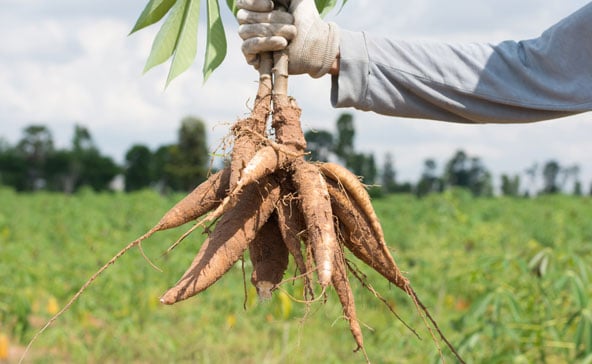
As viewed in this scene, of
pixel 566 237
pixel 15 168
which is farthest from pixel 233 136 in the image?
pixel 15 168

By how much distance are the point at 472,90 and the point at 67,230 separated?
964 cm

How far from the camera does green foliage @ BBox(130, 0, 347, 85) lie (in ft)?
5.82

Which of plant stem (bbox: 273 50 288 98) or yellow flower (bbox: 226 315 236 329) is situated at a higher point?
plant stem (bbox: 273 50 288 98)

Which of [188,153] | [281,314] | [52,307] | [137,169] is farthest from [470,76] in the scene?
[137,169]

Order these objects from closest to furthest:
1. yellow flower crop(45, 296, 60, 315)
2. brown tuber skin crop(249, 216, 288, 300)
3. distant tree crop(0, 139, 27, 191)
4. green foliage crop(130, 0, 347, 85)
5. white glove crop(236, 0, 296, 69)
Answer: white glove crop(236, 0, 296, 69) < brown tuber skin crop(249, 216, 288, 300) < green foliage crop(130, 0, 347, 85) < yellow flower crop(45, 296, 60, 315) < distant tree crop(0, 139, 27, 191)

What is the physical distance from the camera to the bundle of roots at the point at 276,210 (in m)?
1.57

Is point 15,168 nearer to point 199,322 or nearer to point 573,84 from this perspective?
point 199,322

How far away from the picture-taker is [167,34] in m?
1.84

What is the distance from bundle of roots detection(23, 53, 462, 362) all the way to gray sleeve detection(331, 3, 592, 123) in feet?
0.60

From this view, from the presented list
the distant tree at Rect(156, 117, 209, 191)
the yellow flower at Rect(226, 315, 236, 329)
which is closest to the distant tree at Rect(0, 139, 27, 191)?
the distant tree at Rect(156, 117, 209, 191)

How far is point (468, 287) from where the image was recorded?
6578mm

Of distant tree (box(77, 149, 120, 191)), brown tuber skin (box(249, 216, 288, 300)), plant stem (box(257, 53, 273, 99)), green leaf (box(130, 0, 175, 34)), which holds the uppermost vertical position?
green leaf (box(130, 0, 175, 34))

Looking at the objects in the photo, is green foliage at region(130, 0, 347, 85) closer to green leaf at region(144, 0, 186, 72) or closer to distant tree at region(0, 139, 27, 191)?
green leaf at region(144, 0, 186, 72)

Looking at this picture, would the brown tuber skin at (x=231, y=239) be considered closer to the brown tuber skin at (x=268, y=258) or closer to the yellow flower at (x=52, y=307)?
the brown tuber skin at (x=268, y=258)
